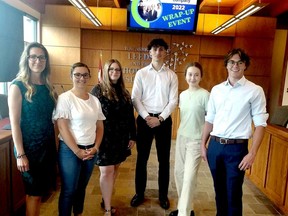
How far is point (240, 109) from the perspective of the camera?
1.92 meters

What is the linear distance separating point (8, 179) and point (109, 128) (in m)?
1.05

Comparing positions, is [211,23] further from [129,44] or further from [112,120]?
[112,120]

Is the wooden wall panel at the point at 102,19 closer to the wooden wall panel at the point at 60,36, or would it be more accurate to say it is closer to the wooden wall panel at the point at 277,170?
the wooden wall panel at the point at 60,36

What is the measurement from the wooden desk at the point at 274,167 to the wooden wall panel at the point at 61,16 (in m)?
5.36

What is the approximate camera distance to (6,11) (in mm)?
4488

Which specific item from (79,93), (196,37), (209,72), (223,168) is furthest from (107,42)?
(223,168)

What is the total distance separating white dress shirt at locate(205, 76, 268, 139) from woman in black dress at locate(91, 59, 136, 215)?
0.90 metres

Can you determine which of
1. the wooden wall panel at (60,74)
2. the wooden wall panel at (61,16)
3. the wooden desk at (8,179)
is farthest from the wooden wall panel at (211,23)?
the wooden desk at (8,179)

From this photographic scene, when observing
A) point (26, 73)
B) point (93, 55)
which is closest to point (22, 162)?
point (26, 73)

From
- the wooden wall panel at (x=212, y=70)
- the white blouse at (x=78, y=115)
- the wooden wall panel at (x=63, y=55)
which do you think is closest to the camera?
the white blouse at (x=78, y=115)

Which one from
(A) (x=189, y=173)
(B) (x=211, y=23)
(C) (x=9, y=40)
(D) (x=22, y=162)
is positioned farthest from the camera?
(B) (x=211, y=23)

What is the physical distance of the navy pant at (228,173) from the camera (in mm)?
1940

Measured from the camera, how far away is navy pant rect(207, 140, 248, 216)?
194 centimetres

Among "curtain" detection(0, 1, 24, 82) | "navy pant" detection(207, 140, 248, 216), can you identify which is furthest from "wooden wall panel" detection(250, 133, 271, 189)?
"curtain" detection(0, 1, 24, 82)
